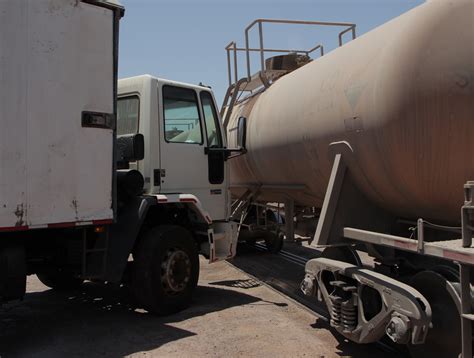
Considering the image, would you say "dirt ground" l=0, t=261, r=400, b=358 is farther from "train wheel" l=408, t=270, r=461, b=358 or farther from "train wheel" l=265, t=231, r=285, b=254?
"train wheel" l=265, t=231, r=285, b=254

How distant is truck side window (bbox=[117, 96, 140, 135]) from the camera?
616 centimetres

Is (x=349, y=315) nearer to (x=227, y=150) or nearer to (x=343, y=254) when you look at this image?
(x=343, y=254)

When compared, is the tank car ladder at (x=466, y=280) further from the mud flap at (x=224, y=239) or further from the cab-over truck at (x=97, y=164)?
the mud flap at (x=224, y=239)

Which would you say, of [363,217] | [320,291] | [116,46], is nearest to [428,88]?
[363,217]

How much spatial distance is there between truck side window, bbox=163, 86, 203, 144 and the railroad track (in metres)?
2.46

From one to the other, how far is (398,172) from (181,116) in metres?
3.25

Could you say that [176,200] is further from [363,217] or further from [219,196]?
[363,217]

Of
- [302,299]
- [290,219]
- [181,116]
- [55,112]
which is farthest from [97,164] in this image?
[302,299]

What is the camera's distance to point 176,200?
599 centimetres

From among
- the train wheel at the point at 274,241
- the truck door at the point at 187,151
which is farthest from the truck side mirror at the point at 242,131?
the train wheel at the point at 274,241

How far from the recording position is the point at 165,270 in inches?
229

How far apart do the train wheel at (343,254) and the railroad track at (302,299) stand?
2.80 ft

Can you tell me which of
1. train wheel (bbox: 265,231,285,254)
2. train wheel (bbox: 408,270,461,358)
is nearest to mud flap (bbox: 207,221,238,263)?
train wheel (bbox: 408,270,461,358)

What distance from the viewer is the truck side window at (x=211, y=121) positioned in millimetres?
6766
